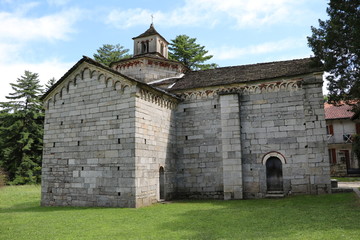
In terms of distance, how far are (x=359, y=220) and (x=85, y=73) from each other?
39.4 feet

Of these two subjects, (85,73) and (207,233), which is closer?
(207,233)

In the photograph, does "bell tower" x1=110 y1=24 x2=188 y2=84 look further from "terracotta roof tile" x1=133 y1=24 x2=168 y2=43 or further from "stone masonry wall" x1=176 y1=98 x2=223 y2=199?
"stone masonry wall" x1=176 y1=98 x2=223 y2=199

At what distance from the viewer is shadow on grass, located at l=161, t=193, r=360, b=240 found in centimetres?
685

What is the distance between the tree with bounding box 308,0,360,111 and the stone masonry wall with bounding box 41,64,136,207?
8.78 m

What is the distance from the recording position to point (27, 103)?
32344mm

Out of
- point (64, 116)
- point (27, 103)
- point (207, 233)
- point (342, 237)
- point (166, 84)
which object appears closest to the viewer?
point (342, 237)

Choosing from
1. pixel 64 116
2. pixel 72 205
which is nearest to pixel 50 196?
pixel 72 205

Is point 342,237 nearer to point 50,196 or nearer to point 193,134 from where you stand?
point 193,134

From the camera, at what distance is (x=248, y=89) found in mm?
14672

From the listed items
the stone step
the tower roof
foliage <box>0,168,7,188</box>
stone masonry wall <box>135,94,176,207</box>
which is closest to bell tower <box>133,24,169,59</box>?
the tower roof

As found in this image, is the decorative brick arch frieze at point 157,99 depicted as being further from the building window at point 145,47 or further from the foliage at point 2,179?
the foliage at point 2,179

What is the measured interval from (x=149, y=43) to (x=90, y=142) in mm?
9226

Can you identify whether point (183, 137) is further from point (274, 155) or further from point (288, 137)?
point (288, 137)

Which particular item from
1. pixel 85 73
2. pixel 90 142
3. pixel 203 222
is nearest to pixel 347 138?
pixel 203 222
